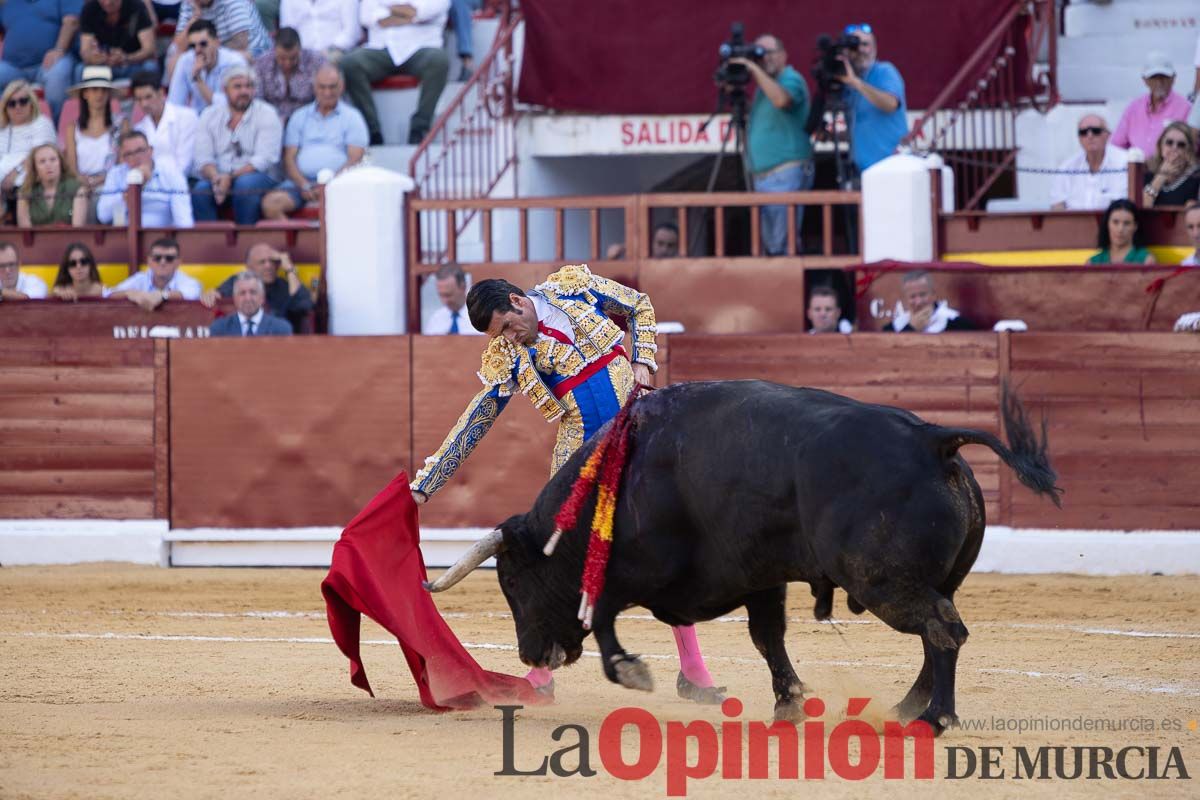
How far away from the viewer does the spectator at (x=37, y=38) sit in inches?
505

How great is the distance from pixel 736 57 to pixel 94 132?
4.24m

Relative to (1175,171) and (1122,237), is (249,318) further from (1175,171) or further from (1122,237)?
(1175,171)

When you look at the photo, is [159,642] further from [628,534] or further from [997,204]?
[997,204]

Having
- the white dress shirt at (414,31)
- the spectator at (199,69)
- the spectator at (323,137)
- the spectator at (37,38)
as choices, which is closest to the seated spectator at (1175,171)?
the spectator at (323,137)

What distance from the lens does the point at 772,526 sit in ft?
15.3

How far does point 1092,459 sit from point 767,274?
194cm

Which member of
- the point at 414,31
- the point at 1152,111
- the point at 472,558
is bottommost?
the point at 472,558

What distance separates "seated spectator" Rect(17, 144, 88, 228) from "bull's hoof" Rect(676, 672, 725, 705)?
6617mm

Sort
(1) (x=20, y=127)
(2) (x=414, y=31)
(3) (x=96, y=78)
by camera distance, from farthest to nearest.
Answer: (2) (x=414, y=31) < (1) (x=20, y=127) < (3) (x=96, y=78)

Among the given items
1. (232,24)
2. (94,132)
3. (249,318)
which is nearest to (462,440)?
(249,318)

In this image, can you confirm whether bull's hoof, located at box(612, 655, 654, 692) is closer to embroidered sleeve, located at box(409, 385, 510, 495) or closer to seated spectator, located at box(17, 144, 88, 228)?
embroidered sleeve, located at box(409, 385, 510, 495)

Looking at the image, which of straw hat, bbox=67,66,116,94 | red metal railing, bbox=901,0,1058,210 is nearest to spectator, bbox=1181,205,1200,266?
red metal railing, bbox=901,0,1058,210

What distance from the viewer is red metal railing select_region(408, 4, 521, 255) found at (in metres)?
11.2

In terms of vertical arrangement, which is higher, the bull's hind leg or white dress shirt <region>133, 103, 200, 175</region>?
white dress shirt <region>133, 103, 200, 175</region>
